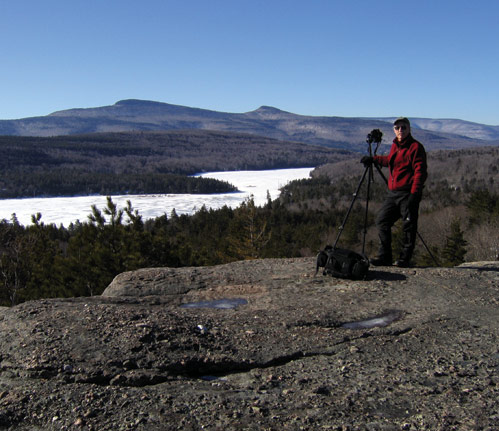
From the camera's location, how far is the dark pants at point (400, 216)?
307 inches

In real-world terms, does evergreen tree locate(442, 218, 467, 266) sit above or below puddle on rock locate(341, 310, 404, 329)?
below

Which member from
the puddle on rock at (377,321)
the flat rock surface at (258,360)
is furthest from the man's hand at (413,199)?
the puddle on rock at (377,321)

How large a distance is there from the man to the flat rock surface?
4.13 feet

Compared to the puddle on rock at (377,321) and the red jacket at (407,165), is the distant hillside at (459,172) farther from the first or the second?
the puddle on rock at (377,321)

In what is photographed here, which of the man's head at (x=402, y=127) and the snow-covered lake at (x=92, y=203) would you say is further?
the snow-covered lake at (x=92, y=203)

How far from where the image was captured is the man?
24.8 feet

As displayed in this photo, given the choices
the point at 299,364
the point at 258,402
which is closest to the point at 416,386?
the point at 299,364

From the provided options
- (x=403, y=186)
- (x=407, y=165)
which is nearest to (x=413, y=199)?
(x=403, y=186)

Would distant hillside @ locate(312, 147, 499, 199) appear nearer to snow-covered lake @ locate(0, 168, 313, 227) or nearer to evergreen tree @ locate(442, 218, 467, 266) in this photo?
snow-covered lake @ locate(0, 168, 313, 227)

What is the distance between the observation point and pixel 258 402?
379 cm

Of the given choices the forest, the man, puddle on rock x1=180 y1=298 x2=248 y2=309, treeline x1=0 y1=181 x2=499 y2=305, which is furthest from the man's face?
treeline x1=0 y1=181 x2=499 y2=305

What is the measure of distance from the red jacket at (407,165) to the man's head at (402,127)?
0.09m

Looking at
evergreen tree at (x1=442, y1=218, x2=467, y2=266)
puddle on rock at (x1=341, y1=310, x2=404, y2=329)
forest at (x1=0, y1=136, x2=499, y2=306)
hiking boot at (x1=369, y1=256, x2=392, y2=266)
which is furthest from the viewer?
evergreen tree at (x1=442, y1=218, x2=467, y2=266)

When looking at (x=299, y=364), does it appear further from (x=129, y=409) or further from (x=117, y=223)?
(x=117, y=223)
